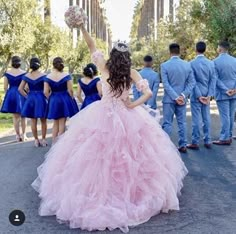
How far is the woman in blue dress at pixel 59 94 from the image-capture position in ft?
31.4

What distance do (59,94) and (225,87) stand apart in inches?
140

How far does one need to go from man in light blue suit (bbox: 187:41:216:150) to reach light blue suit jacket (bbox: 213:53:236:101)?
45cm

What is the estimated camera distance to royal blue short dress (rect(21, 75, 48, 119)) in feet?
33.6

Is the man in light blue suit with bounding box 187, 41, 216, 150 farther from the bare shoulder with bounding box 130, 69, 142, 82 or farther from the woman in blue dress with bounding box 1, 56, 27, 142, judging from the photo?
the bare shoulder with bounding box 130, 69, 142, 82

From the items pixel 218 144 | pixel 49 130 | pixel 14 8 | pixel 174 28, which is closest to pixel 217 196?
pixel 218 144

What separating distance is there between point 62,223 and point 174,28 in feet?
96.8

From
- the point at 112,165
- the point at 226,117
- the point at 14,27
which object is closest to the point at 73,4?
the point at 226,117

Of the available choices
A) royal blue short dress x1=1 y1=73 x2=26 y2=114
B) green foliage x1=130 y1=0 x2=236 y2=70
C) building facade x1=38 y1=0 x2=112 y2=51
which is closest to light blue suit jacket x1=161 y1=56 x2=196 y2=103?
building facade x1=38 y1=0 x2=112 y2=51

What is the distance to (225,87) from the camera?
33.8 ft

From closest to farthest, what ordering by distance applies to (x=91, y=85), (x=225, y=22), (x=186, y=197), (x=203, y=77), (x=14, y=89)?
(x=186, y=197) < (x=91, y=85) < (x=203, y=77) < (x=14, y=89) < (x=225, y=22)

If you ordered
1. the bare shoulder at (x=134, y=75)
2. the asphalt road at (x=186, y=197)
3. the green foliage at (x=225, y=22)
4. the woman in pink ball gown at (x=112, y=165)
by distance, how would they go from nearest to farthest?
1. the asphalt road at (x=186, y=197)
2. the woman in pink ball gown at (x=112, y=165)
3. the bare shoulder at (x=134, y=75)
4. the green foliage at (x=225, y=22)

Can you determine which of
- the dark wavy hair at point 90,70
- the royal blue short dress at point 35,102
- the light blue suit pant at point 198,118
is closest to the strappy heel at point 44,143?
the royal blue short dress at point 35,102

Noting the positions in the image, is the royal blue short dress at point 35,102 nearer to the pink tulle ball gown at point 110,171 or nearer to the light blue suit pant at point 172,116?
the light blue suit pant at point 172,116

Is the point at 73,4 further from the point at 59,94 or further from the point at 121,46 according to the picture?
the point at 121,46
